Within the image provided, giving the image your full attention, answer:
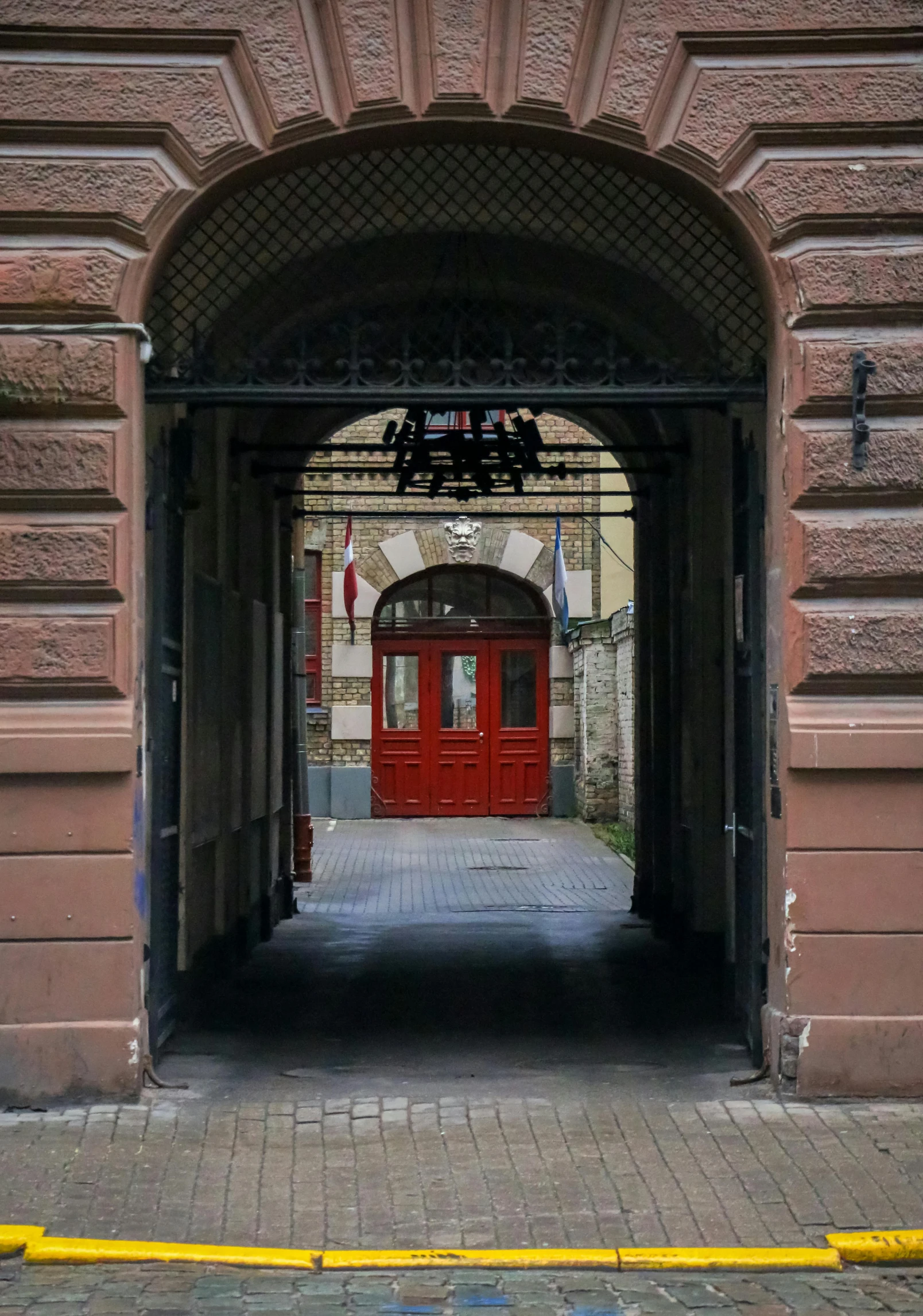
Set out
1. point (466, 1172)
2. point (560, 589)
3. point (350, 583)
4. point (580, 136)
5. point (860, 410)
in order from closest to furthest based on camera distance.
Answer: point (466, 1172)
point (860, 410)
point (580, 136)
point (560, 589)
point (350, 583)

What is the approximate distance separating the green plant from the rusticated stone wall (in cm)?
1223

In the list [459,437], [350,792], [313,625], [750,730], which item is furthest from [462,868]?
[750,730]

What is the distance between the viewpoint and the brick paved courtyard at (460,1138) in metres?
5.55

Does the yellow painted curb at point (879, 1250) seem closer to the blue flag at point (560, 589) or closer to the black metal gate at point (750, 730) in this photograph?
the black metal gate at point (750, 730)

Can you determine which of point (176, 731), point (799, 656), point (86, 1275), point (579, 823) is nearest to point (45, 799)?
point (176, 731)

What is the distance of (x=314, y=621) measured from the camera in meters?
27.2

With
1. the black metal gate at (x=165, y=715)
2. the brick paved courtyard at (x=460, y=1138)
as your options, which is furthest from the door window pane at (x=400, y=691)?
the black metal gate at (x=165, y=715)

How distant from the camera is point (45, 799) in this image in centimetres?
706

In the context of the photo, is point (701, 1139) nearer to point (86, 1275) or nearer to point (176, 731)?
point (86, 1275)

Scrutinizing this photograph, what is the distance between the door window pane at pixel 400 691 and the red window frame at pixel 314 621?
112cm

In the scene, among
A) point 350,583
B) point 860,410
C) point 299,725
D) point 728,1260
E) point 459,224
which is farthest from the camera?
point 350,583

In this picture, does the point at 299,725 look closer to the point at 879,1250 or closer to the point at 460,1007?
the point at 460,1007

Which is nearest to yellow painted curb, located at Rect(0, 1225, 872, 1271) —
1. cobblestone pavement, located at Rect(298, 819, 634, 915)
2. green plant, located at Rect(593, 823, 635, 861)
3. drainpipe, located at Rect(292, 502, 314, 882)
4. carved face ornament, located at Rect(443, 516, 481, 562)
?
cobblestone pavement, located at Rect(298, 819, 634, 915)

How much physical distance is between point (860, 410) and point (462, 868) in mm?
12714
